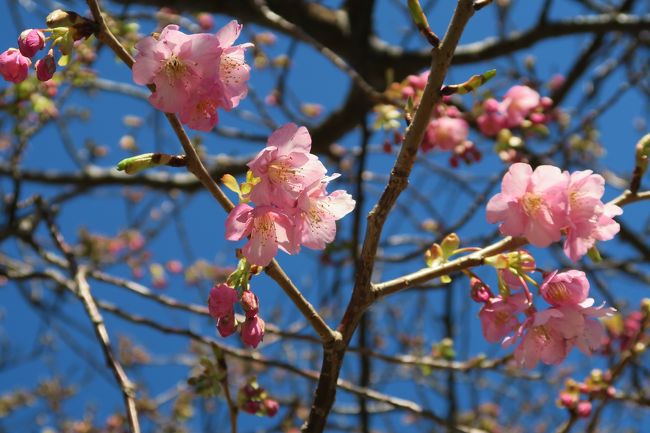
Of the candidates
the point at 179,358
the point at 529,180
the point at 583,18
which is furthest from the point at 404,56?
the point at 179,358

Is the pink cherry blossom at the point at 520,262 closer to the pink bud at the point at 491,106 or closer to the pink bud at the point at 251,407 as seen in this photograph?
the pink bud at the point at 251,407

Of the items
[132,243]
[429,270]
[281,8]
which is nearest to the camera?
[429,270]

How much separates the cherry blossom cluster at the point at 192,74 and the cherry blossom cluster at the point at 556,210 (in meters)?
0.53

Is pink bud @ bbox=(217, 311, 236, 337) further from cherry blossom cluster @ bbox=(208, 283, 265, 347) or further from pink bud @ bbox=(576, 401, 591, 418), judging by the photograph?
pink bud @ bbox=(576, 401, 591, 418)

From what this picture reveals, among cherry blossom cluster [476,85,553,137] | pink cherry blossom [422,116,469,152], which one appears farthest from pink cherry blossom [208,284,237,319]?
cherry blossom cluster [476,85,553,137]

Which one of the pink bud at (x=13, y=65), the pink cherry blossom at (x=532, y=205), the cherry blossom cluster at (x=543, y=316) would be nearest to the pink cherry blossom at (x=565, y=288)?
→ the cherry blossom cluster at (x=543, y=316)

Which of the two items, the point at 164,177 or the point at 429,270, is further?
the point at 164,177

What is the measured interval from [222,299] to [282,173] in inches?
9.1

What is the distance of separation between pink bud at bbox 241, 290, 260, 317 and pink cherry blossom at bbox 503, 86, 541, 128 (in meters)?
1.45

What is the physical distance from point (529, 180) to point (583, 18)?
229cm

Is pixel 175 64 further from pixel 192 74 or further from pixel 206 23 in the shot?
pixel 206 23

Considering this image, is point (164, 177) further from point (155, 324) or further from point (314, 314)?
point (314, 314)

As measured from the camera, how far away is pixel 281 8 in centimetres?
351

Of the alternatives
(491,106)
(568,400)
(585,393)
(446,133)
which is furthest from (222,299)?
(491,106)
